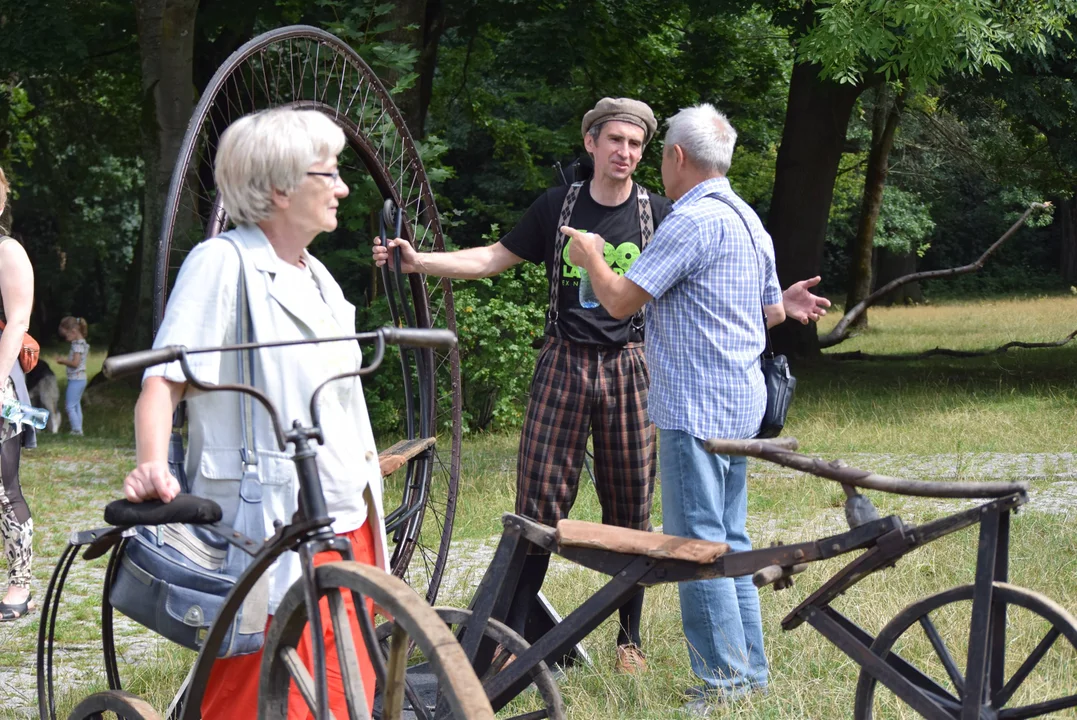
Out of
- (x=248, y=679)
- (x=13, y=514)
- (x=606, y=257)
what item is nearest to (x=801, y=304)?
(x=606, y=257)

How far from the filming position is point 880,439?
10320 millimetres

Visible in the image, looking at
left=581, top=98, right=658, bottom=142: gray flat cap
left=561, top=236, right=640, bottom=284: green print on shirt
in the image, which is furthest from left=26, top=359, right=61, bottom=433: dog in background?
left=581, top=98, right=658, bottom=142: gray flat cap

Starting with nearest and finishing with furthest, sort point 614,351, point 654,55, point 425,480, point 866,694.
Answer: point 866,694 < point 614,351 < point 425,480 < point 654,55

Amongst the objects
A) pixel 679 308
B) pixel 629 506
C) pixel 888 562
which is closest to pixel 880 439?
pixel 629 506

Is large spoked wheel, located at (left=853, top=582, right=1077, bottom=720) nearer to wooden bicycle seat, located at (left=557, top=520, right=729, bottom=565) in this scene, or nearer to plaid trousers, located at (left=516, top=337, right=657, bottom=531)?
wooden bicycle seat, located at (left=557, top=520, right=729, bottom=565)

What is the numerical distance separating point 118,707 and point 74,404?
11.9 metres

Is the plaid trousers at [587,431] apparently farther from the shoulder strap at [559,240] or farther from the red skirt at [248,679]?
the red skirt at [248,679]

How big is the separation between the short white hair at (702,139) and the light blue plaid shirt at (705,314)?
63mm

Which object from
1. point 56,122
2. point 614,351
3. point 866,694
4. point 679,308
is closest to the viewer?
point 866,694

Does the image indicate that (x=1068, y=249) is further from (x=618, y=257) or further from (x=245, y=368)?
(x=245, y=368)

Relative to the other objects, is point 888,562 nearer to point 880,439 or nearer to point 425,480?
point 425,480

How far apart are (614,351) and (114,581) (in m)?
Result: 2.12

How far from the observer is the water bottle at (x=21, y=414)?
5531 millimetres

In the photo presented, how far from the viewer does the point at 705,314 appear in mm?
4039
